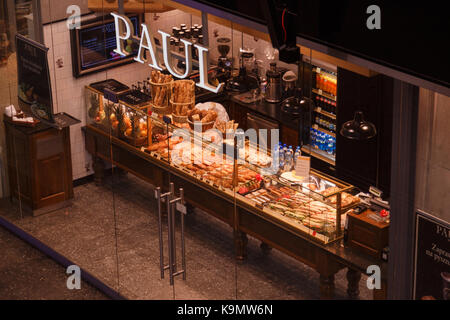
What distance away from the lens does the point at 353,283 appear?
652cm

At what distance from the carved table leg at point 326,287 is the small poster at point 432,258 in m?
0.75

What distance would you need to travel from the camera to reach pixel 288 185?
22.3ft

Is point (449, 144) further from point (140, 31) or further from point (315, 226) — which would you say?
point (140, 31)

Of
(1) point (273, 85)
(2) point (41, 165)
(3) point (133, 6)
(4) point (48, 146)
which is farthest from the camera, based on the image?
(2) point (41, 165)

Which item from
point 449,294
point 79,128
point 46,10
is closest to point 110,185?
point 79,128

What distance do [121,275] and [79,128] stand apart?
1.69 meters

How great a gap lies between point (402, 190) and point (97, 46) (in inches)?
146

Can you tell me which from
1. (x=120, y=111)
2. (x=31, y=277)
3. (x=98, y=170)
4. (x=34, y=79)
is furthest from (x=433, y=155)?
(x=31, y=277)

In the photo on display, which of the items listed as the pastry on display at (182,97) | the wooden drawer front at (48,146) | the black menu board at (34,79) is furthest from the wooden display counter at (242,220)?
A: the wooden drawer front at (48,146)

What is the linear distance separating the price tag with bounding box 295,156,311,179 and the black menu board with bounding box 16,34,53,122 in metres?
3.46

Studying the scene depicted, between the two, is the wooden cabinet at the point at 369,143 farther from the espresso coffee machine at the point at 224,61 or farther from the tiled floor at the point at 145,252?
the espresso coffee machine at the point at 224,61

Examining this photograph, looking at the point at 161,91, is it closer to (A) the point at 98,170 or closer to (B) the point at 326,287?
(A) the point at 98,170

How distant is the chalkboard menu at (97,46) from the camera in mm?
7867

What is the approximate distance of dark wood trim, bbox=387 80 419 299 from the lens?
5.88 meters
